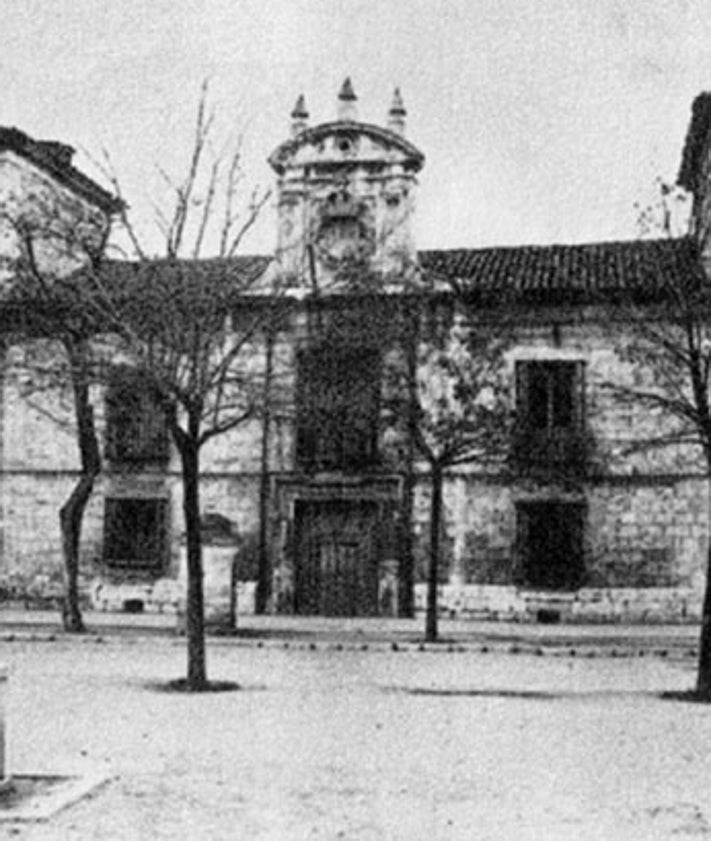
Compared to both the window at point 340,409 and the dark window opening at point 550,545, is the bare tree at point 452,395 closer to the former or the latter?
the window at point 340,409

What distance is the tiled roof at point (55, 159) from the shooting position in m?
30.3

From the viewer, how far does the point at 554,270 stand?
2745 cm

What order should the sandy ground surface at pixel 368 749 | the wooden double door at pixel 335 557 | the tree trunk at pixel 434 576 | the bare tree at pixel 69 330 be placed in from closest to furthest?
1. the sandy ground surface at pixel 368 749
2. the bare tree at pixel 69 330
3. the tree trunk at pixel 434 576
4. the wooden double door at pixel 335 557

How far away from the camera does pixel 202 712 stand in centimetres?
1267

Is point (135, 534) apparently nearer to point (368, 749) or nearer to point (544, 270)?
point (544, 270)

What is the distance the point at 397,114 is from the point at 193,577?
14.9 meters

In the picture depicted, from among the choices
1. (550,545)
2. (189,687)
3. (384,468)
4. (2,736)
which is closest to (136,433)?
(384,468)

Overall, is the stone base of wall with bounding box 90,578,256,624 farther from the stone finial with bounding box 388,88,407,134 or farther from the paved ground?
the stone finial with bounding box 388,88,407,134

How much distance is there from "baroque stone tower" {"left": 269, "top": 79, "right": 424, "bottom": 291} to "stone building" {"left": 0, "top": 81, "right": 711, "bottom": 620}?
4 centimetres

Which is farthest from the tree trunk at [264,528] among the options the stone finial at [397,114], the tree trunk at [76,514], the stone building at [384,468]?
the tree trunk at [76,514]

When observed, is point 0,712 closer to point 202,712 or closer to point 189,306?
point 202,712

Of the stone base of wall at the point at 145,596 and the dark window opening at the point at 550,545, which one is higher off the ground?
the dark window opening at the point at 550,545

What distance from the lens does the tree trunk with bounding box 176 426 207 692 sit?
1459 centimetres

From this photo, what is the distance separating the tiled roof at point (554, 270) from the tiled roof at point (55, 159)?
7653 millimetres
